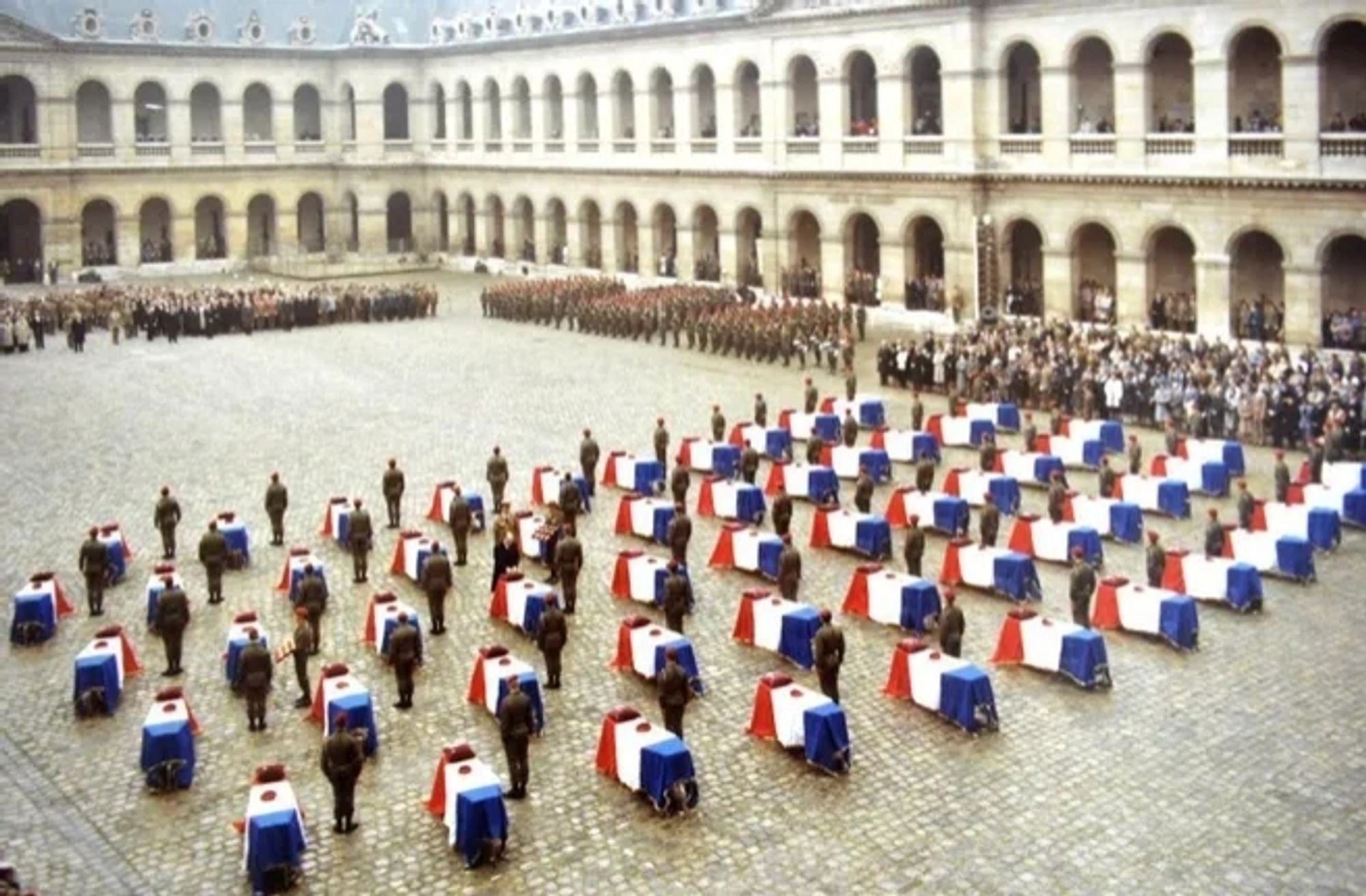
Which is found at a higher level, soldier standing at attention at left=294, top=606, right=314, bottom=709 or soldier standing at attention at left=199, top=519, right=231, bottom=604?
soldier standing at attention at left=199, top=519, right=231, bottom=604

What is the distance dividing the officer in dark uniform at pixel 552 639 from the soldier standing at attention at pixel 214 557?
6.22 m

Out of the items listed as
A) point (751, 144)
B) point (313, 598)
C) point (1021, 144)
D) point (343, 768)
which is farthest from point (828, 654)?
point (751, 144)

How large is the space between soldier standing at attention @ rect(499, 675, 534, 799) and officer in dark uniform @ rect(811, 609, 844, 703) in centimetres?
371

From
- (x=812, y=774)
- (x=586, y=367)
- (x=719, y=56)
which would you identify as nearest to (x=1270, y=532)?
(x=812, y=774)

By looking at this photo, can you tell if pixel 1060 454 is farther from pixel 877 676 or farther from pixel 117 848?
pixel 117 848

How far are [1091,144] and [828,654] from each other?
97.5 ft

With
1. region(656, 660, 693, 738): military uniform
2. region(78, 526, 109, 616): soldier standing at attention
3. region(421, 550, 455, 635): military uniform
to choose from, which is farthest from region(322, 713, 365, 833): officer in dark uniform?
region(78, 526, 109, 616): soldier standing at attention

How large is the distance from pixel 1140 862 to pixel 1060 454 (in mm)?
17100

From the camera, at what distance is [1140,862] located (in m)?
14.2

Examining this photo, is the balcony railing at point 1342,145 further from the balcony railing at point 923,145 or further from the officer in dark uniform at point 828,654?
the officer in dark uniform at point 828,654

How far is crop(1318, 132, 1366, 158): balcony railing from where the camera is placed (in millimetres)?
36219

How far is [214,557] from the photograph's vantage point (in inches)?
893

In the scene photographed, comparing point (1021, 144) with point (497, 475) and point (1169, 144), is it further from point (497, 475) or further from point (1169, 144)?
point (497, 475)

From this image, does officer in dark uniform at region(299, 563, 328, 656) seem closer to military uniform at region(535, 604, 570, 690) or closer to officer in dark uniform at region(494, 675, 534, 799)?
military uniform at region(535, 604, 570, 690)
